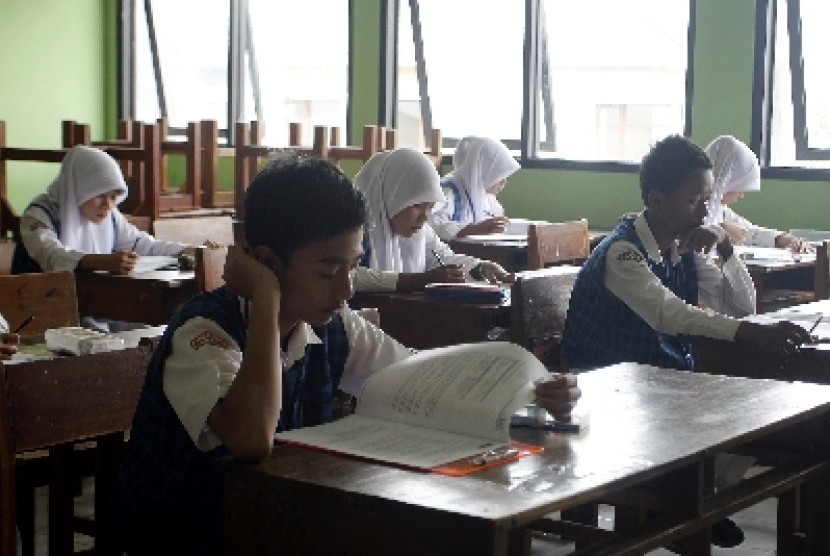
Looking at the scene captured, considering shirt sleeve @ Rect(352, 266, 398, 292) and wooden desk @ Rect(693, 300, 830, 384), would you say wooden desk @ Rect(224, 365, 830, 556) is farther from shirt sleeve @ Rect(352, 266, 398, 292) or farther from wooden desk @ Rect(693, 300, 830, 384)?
shirt sleeve @ Rect(352, 266, 398, 292)

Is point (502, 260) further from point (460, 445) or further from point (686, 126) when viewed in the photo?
point (460, 445)

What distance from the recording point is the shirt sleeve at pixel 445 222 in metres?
6.05

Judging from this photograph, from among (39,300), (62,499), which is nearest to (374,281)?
(39,300)

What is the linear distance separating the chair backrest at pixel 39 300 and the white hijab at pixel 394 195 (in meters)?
1.35

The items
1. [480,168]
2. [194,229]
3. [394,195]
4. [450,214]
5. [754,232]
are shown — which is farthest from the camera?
[480,168]

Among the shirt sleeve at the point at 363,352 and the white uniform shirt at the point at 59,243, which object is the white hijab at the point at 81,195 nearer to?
the white uniform shirt at the point at 59,243

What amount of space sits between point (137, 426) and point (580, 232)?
3.26 meters

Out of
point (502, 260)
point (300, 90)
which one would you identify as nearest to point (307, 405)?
point (502, 260)

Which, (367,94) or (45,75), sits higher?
(45,75)

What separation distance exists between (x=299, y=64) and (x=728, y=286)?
5.37 meters

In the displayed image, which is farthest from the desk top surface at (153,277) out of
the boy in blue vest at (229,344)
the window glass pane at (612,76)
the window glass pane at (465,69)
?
the window glass pane at (465,69)

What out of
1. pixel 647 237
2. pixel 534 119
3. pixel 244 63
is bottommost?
pixel 647 237

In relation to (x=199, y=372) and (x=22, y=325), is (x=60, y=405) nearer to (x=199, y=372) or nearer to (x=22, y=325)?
(x=199, y=372)

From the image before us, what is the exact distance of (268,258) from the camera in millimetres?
1776
